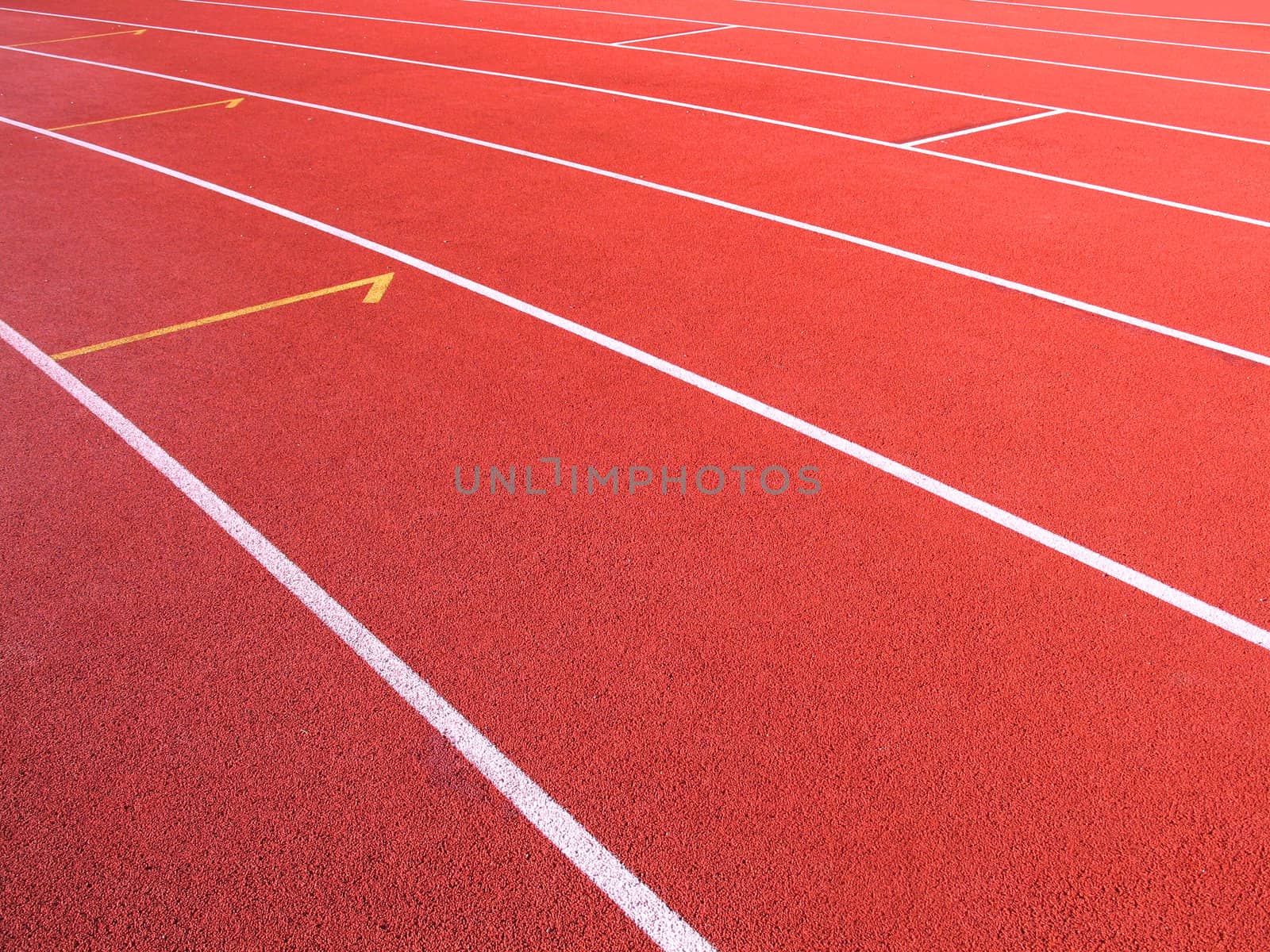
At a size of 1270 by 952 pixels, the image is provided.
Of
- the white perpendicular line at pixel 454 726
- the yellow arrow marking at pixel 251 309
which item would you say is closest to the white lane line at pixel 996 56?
the yellow arrow marking at pixel 251 309

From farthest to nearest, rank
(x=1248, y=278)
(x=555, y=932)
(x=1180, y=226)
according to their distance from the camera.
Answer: (x=1180, y=226), (x=1248, y=278), (x=555, y=932)

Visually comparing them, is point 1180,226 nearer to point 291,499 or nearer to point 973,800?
point 973,800

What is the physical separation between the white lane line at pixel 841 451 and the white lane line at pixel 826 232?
95.4 inches

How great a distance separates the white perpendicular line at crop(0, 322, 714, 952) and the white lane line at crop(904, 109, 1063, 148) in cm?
784

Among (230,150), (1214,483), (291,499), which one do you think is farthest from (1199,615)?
(230,150)

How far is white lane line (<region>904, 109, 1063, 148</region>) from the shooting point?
10.3 metres

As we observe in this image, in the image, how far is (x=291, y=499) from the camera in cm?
493

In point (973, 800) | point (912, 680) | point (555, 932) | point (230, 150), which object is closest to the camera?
point (555, 932)

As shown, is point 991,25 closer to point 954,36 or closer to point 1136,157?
point 954,36

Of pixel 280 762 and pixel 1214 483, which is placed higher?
pixel 1214 483

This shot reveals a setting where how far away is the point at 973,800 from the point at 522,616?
1.84 m

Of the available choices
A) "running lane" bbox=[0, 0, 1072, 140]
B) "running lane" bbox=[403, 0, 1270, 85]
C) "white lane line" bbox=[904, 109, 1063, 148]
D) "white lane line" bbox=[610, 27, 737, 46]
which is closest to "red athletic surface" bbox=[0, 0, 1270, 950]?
"white lane line" bbox=[904, 109, 1063, 148]

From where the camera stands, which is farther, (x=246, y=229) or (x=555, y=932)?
(x=246, y=229)

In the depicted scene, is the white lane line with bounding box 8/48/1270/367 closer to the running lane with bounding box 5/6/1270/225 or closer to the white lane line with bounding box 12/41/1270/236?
the white lane line with bounding box 12/41/1270/236
